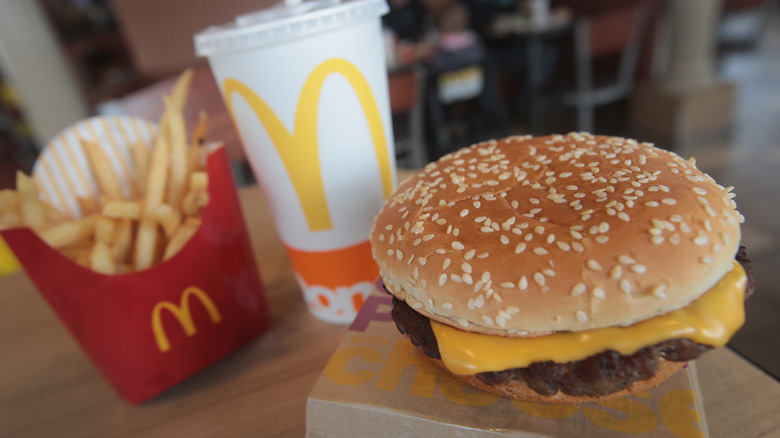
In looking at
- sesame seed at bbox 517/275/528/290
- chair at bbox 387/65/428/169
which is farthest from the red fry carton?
chair at bbox 387/65/428/169

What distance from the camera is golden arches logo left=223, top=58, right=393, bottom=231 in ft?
3.56

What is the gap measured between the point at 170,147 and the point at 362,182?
1.83 feet

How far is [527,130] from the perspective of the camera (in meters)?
6.59

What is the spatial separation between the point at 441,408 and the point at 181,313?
0.70 metres

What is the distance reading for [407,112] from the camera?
409 centimetres

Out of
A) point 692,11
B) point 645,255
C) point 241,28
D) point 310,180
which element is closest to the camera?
point 645,255

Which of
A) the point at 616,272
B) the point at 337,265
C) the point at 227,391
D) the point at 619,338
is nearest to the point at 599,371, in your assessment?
the point at 619,338

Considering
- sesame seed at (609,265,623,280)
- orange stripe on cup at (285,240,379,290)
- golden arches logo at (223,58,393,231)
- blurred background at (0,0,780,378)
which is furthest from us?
blurred background at (0,0,780,378)

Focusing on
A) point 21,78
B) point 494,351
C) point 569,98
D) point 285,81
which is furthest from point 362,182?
point 21,78

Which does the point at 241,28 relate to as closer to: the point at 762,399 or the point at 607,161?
the point at 607,161

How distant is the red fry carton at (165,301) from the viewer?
1.00m

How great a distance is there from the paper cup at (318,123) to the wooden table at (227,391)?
17 cm

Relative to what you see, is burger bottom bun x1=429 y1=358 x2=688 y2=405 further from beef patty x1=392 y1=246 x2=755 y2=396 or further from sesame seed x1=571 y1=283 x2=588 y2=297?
sesame seed x1=571 y1=283 x2=588 y2=297

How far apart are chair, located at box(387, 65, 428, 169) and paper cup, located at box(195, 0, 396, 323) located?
1657 millimetres
